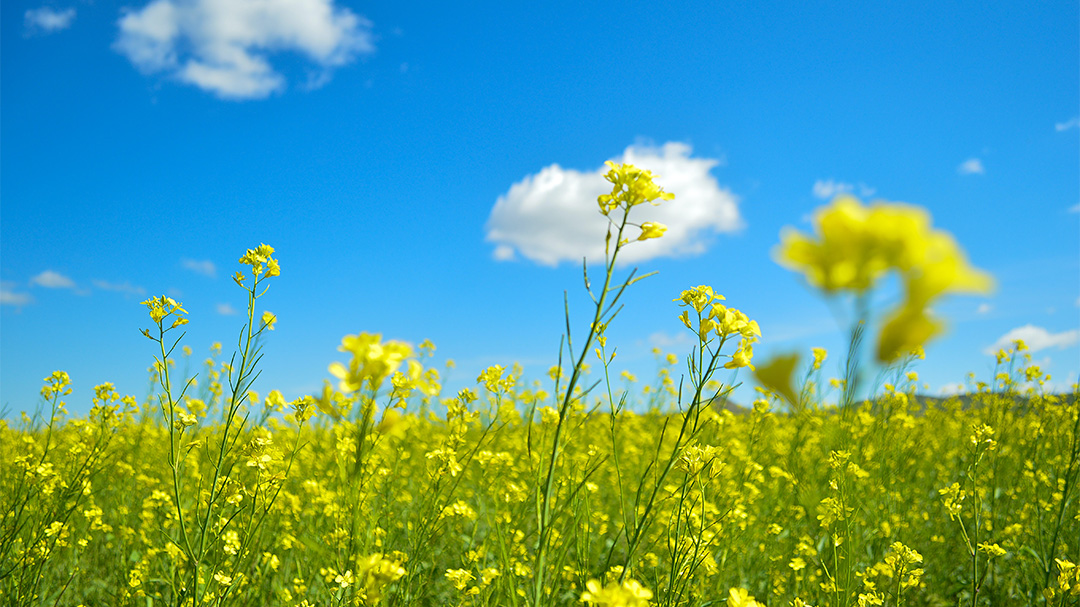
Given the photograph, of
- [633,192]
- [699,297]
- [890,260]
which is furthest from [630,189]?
[890,260]

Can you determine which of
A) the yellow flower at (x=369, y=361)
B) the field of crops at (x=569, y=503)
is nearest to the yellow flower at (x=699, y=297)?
the field of crops at (x=569, y=503)

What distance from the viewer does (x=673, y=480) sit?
3705 millimetres

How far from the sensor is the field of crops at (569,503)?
1129mm

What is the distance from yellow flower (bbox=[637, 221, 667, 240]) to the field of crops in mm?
31

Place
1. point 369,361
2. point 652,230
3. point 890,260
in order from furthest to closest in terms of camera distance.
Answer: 1. point 652,230
2. point 369,361
3. point 890,260

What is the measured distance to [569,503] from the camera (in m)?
1.70

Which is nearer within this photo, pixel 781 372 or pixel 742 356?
pixel 781 372

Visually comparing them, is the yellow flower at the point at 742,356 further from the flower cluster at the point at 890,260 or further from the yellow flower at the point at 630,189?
the flower cluster at the point at 890,260

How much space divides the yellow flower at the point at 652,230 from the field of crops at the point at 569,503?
0.03 meters

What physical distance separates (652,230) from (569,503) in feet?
2.76

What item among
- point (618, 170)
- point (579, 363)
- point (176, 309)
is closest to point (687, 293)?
point (618, 170)

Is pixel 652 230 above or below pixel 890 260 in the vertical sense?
above

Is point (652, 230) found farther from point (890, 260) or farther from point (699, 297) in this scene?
point (890, 260)

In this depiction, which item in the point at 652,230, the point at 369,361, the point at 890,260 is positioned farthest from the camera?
the point at 652,230
